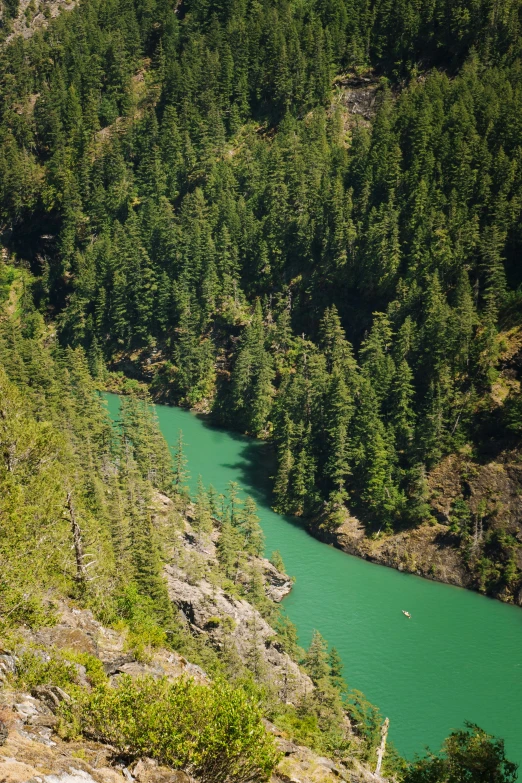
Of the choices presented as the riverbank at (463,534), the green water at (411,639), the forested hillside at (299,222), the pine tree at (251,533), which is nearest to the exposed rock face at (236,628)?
the green water at (411,639)

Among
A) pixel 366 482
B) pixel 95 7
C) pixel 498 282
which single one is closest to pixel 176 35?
pixel 95 7

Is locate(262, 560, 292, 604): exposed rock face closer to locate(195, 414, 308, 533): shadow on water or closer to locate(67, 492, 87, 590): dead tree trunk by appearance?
locate(195, 414, 308, 533): shadow on water

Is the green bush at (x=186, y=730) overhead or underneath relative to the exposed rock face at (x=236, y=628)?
overhead

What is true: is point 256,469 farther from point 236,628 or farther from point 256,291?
point 236,628

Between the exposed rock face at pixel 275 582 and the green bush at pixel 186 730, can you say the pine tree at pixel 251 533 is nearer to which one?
the exposed rock face at pixel 275 582

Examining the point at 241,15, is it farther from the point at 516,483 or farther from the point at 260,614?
the point at 260,614

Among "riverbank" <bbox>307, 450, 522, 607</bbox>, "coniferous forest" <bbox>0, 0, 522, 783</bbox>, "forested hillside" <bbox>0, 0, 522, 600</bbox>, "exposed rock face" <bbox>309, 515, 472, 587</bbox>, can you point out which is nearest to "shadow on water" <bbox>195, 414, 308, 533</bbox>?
→ "coniferous forest" <bbox>0, 0, 522, 783</bbox>
